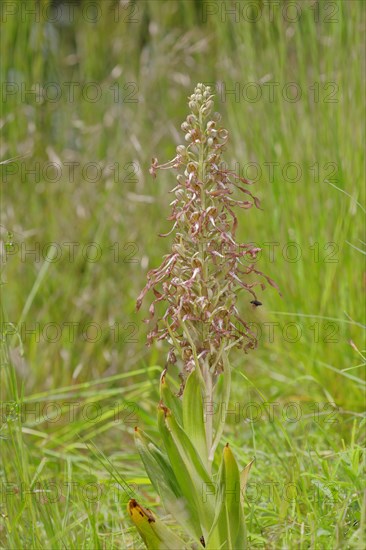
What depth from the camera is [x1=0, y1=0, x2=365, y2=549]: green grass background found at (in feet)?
6.43

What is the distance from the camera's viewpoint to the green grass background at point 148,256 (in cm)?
196

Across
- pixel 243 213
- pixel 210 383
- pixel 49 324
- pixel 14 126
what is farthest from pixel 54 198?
pixel 210 383

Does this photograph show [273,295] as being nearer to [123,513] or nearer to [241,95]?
[241,95]

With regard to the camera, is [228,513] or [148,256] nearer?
[228,513]

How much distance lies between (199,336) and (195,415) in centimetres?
14

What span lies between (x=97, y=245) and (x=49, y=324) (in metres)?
0.35

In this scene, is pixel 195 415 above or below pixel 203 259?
below

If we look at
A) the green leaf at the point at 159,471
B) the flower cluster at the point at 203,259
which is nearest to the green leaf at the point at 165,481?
the green leaf at the point at 159,471

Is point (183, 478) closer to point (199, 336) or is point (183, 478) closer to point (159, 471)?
point (159, 471)

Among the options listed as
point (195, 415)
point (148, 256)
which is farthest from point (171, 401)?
point (148, 256)

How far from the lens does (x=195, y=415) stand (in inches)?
53.4

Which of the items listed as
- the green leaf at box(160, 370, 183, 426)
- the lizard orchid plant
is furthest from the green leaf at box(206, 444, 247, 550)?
the green leaf at box(160, 370, 183, 426)

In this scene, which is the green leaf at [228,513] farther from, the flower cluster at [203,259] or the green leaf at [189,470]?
the flower cluster at [203,259]

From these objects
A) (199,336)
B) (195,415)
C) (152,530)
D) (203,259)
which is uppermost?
(203,259)
